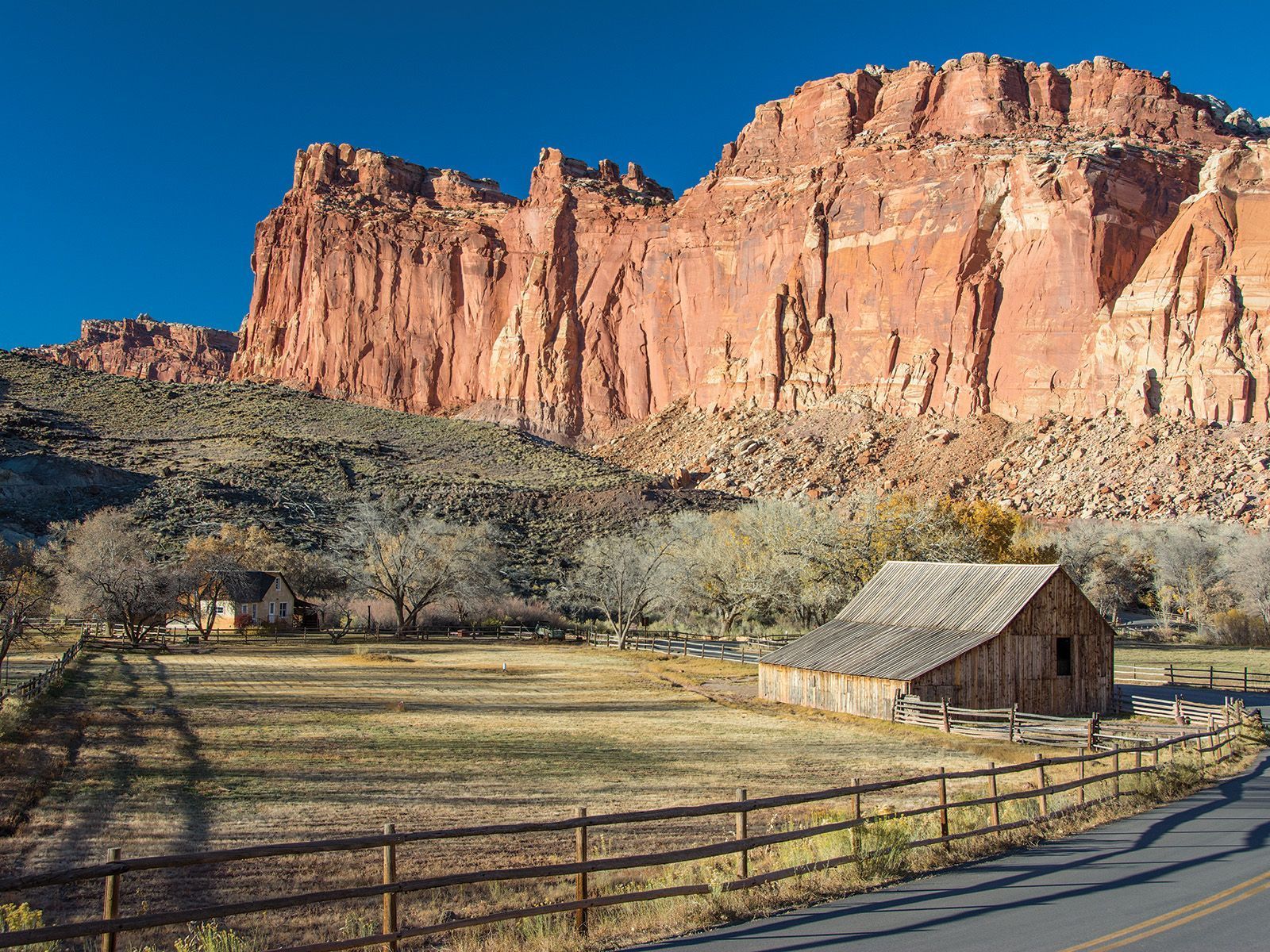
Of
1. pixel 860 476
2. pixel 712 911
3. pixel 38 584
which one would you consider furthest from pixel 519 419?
pixel 712 911

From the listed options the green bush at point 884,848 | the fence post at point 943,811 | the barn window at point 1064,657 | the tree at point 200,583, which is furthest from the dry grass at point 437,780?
the tree at point 200,583

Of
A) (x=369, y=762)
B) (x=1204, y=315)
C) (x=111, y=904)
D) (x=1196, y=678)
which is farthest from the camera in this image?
(x=1204, y=315)

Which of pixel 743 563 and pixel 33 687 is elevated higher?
pixel 743 563

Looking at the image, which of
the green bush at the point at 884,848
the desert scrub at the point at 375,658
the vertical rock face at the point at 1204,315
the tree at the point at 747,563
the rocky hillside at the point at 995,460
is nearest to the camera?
the green bush at the point at 884,848

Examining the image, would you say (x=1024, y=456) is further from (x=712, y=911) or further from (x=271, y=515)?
(x=712, y=911)

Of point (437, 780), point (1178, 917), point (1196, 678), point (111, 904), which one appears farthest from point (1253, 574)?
point (111, 904)

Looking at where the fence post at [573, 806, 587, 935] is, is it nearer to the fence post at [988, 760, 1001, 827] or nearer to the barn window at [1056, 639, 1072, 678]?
the fence post at [988, 760, 1001, 827]

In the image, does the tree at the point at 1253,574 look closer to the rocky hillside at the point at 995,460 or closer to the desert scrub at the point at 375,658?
the rocky hillside at the point at 995,460

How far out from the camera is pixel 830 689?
2611 centimetres

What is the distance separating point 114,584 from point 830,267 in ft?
260

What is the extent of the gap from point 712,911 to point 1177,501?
70.7 meters

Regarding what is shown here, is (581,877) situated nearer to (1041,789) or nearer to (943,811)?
(943,811)

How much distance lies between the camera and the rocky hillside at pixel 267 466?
210 ft

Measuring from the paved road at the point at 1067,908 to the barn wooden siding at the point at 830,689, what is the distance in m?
12.2
